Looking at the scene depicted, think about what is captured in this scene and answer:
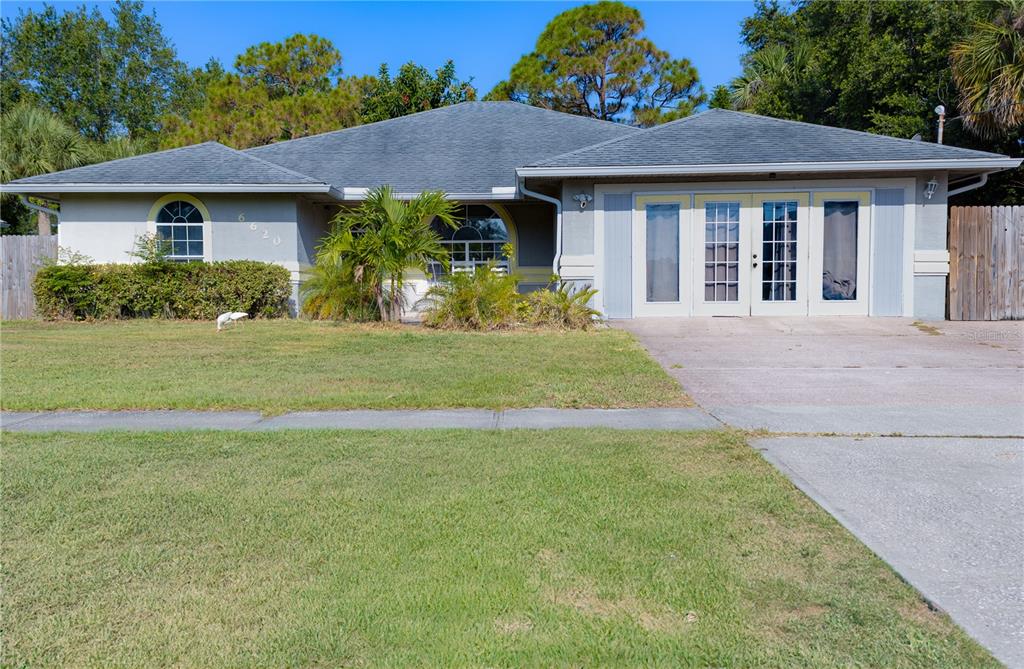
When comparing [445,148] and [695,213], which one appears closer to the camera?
[695,213]

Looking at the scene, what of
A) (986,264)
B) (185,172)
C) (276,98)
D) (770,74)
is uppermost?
(276,98)

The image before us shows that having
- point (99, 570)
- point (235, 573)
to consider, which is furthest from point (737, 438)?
point (99, 570)

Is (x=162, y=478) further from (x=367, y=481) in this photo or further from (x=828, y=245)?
(x=828, y=245)

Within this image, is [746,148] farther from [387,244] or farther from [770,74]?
[770,74]

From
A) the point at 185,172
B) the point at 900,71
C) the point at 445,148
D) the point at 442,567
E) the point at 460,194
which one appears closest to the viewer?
the point at 442,567

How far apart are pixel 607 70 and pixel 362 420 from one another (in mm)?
32741

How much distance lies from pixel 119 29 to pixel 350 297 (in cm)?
3991

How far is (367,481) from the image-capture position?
189 inches

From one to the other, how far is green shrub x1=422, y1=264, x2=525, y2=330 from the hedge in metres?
4.52

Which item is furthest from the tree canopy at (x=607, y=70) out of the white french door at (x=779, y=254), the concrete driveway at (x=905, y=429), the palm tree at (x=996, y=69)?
the concrete driveway at (x=905, y=429)

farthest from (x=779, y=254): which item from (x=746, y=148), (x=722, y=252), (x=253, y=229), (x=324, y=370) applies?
(x=253, y=229)

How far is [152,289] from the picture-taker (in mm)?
15375

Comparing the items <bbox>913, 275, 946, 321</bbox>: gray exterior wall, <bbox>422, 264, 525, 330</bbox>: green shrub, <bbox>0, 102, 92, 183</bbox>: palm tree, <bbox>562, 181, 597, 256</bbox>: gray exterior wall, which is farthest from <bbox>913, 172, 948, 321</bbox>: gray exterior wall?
<bbox>0, 102, 92, 183</bbox>: palm tree

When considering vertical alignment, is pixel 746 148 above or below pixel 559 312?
above
